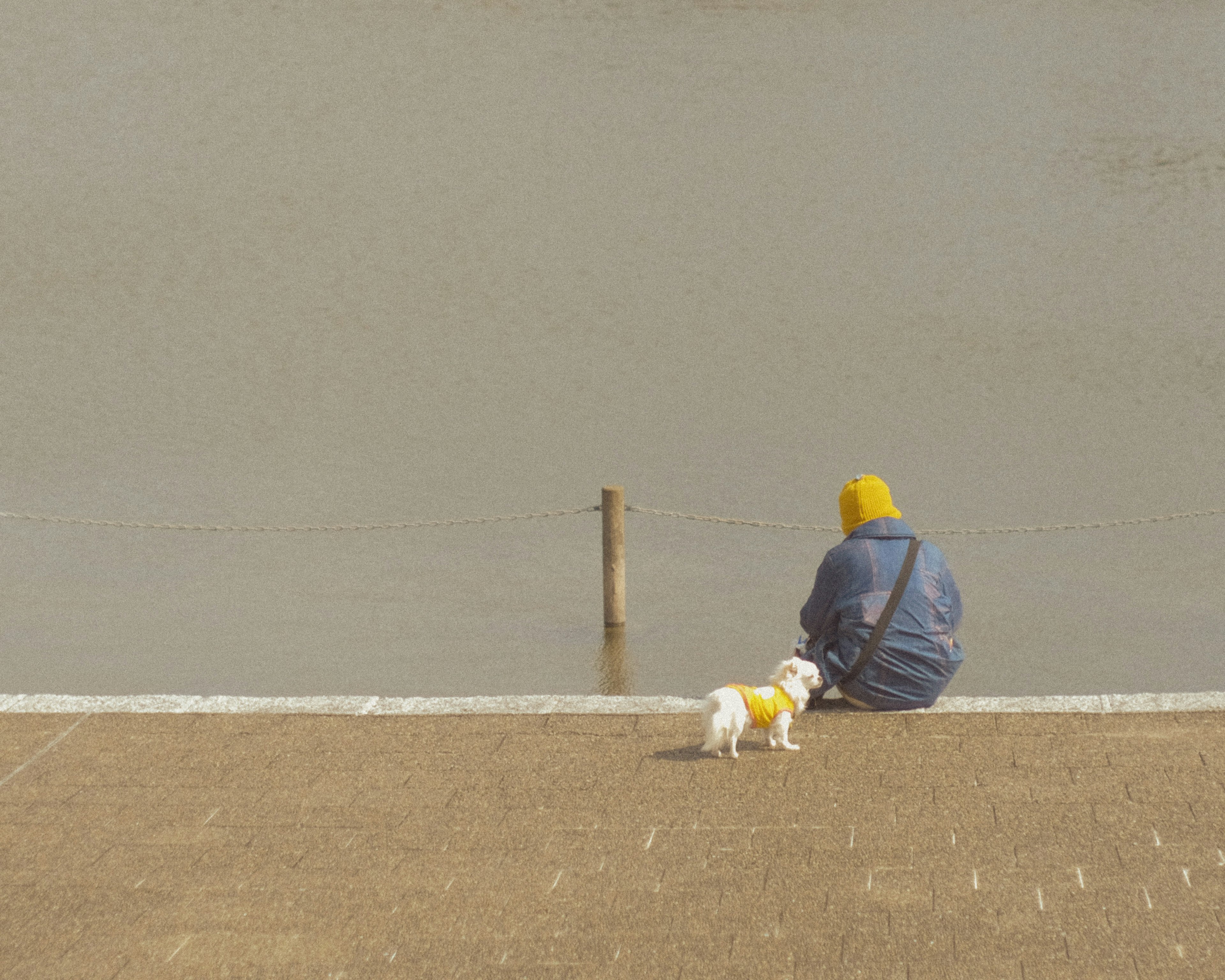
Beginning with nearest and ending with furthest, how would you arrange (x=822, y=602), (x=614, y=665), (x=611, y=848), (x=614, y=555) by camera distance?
(x=611, y=848) → (x=822, y=602) → (x=614, y=665) → (x=614, y=555)

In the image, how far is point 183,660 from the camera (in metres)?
8.82

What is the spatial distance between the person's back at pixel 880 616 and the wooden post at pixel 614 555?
2.85 meters

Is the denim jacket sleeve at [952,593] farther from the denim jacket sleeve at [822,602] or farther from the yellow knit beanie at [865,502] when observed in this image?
the denim jacket sleeve at [822,602]

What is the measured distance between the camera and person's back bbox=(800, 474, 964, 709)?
5477 mm

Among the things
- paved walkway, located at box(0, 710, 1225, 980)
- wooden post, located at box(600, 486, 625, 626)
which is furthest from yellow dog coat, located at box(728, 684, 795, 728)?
wooden post, located at box(600, 486, 625, 626)

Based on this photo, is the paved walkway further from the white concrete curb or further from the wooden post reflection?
the wooden post reflection

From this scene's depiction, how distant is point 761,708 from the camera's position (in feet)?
16.5

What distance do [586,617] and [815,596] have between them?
3.87 m

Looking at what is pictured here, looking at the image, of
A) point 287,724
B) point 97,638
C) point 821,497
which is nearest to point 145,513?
point 97,638

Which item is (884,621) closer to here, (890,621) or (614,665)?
(890,621)

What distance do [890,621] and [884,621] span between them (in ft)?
0.08

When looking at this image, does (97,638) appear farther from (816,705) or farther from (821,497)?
(821,497)

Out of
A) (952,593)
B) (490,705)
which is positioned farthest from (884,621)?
(490,705)

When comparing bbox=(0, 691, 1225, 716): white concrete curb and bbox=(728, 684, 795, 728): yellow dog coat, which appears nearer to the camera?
bbox=(728, 684, 795, 728): yellow dog coat
